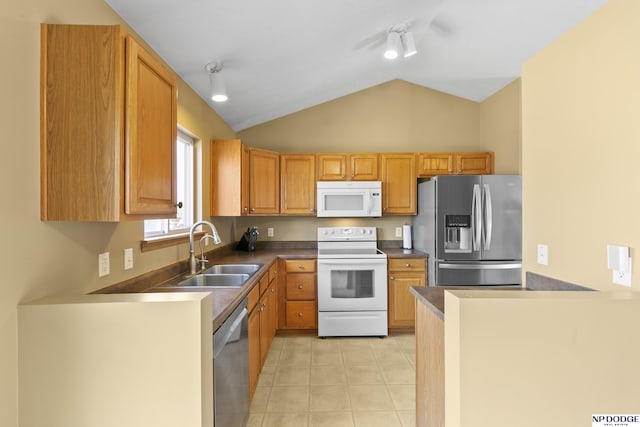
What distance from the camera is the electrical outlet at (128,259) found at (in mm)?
1810

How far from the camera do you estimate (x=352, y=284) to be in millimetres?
3635

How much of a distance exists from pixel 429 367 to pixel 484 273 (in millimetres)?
2086

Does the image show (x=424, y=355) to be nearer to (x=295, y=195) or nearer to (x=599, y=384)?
(x=599, y=384)

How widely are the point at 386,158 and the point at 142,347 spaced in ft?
11.3

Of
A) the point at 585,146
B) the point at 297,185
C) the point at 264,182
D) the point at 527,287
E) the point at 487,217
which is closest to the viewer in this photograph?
the point at 585,146

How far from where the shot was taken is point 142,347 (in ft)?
3.49

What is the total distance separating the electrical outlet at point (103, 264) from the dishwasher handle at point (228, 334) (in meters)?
0.61

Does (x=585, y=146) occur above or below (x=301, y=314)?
above

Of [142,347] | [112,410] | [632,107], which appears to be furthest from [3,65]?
[632,107]

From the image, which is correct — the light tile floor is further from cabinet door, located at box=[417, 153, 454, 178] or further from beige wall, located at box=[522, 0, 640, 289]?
cabinet door, located at box=[417, 153, 454, 178]

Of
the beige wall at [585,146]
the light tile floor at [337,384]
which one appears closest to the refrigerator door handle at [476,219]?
the light tile floor at [337,384]

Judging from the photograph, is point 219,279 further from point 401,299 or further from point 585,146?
point 585,146

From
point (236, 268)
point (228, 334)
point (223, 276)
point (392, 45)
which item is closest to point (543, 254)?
point (228, 334)

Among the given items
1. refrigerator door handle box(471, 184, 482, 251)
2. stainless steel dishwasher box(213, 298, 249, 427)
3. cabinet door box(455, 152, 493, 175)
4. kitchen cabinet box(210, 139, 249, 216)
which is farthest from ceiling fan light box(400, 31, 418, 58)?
stainless steel dishwasher box(213, 298, 249, 427)
